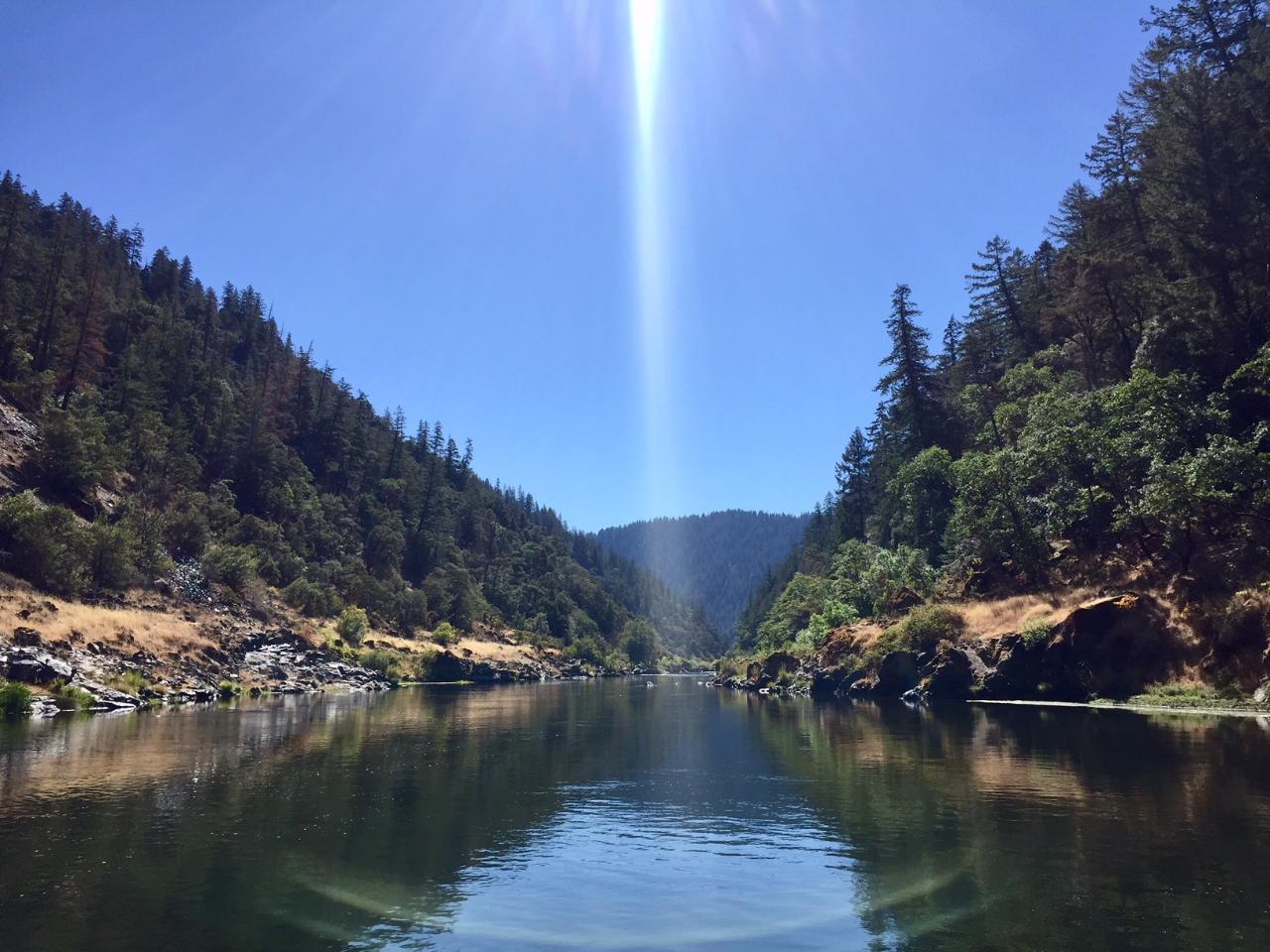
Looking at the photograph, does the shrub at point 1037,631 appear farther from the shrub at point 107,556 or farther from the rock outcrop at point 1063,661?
the shrub at point 107,556

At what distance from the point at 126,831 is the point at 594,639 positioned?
16202 cm

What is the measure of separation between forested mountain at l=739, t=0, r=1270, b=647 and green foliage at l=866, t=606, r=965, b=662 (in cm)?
485

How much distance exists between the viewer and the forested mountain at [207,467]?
2913 inches

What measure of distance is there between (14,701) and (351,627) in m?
58.8

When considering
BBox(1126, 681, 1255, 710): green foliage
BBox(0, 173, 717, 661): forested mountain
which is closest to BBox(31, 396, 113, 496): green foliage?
BBox(0, 173, 717, 661): forested mountain

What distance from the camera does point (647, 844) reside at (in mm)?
18047

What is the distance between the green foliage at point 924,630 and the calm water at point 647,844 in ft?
78.7

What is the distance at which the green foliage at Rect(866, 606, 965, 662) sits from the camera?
57875 mm

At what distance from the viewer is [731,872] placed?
15.6 m

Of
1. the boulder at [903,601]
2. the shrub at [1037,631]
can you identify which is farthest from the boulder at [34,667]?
the boulder at [903,601]

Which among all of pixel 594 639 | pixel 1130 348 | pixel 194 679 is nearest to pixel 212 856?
pixel 194 679

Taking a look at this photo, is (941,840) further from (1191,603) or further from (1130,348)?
(1130,348)

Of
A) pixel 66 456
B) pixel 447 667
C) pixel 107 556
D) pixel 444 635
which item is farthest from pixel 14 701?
pixel 444 635

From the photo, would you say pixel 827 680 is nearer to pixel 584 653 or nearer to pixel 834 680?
pixel 834 680
